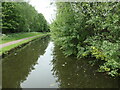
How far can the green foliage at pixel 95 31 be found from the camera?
14.7 feet

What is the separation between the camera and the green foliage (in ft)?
14.7

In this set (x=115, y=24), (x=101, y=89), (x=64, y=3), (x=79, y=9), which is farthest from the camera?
(x=64, y=3)

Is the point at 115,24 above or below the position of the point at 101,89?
above

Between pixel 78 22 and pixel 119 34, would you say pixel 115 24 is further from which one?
pixel 78 22

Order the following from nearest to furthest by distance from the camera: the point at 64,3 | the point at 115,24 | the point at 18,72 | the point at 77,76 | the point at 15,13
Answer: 1. the point at 115,24
2. the point at 77,76
3. the point at 18,72
4. the point at 64,3
5. the point at 15,13

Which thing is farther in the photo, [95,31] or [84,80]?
[95,31]

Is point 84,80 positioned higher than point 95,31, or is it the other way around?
point 95,31

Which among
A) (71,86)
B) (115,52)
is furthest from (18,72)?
(115,52)

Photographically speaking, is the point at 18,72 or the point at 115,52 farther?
the point at 18,72

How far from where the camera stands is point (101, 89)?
13.8 ft

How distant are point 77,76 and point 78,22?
3.37m

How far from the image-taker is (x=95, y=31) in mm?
6824

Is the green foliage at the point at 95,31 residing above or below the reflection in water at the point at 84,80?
above

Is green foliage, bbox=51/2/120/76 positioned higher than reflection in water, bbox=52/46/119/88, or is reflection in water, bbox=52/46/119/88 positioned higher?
green foliage, bbox=51/2/120/76
